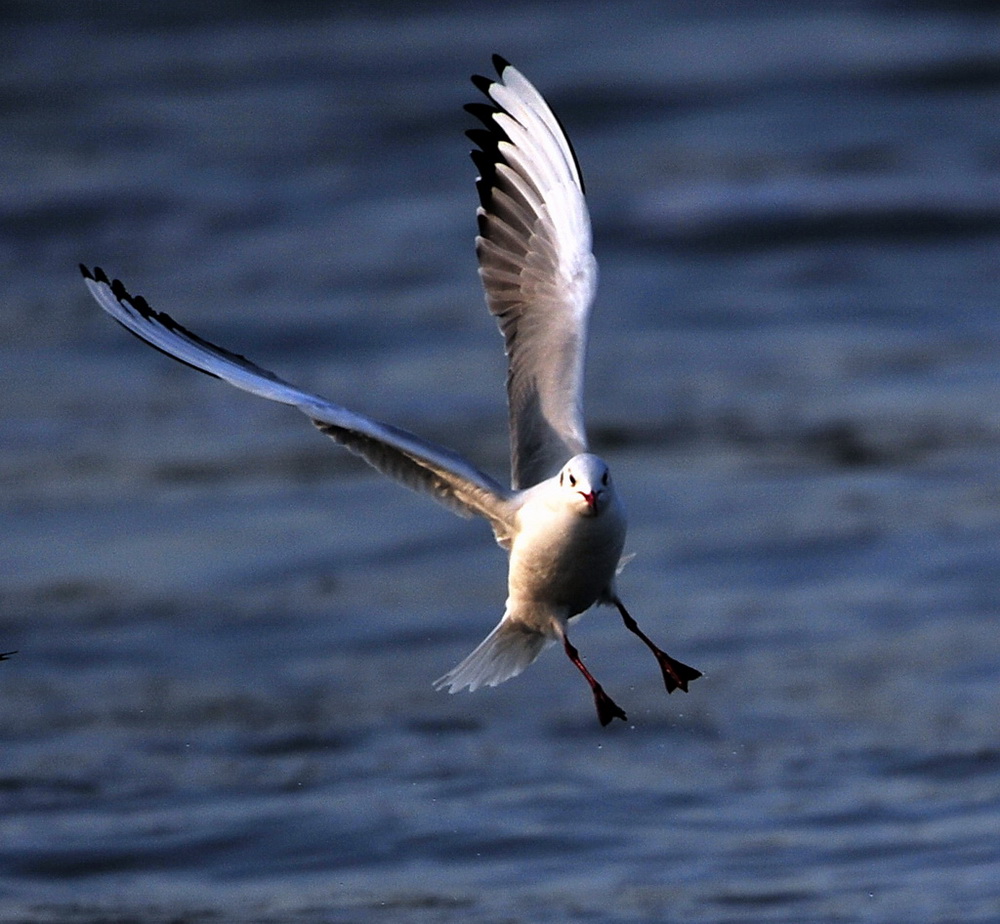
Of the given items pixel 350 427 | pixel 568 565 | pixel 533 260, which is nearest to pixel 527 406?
pixel 533 260

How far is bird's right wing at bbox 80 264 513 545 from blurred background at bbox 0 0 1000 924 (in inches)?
80.0

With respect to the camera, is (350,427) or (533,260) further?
(533,260)

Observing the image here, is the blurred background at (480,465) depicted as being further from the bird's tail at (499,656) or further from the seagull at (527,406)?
the seagull at (527,406)

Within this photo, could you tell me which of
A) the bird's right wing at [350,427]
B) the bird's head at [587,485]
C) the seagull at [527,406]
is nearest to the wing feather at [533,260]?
the seagull at [527,406]

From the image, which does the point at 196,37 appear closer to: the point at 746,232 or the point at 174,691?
the point at 746,232

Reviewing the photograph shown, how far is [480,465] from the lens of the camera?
13.5m

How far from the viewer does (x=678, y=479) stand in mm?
13688

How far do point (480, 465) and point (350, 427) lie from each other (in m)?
7.23

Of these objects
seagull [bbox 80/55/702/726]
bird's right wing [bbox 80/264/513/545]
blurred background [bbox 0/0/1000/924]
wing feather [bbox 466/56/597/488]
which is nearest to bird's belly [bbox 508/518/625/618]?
seagull [bbox 80/55/702/726]

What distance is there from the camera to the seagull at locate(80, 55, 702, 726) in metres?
6.37

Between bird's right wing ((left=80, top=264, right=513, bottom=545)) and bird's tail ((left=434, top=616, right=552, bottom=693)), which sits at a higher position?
bird's right wing ((left=80, top=264, right=513, bottom=545))

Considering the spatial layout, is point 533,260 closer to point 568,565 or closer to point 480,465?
point 568,565

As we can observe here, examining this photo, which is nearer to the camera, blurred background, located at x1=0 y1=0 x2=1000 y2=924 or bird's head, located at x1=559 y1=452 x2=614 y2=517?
bird's head, located at x1=559 y1=452 x2=614 y2=517

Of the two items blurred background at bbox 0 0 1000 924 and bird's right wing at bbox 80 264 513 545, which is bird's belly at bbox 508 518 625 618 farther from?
blurred background at bbox 0 0 1000 924
